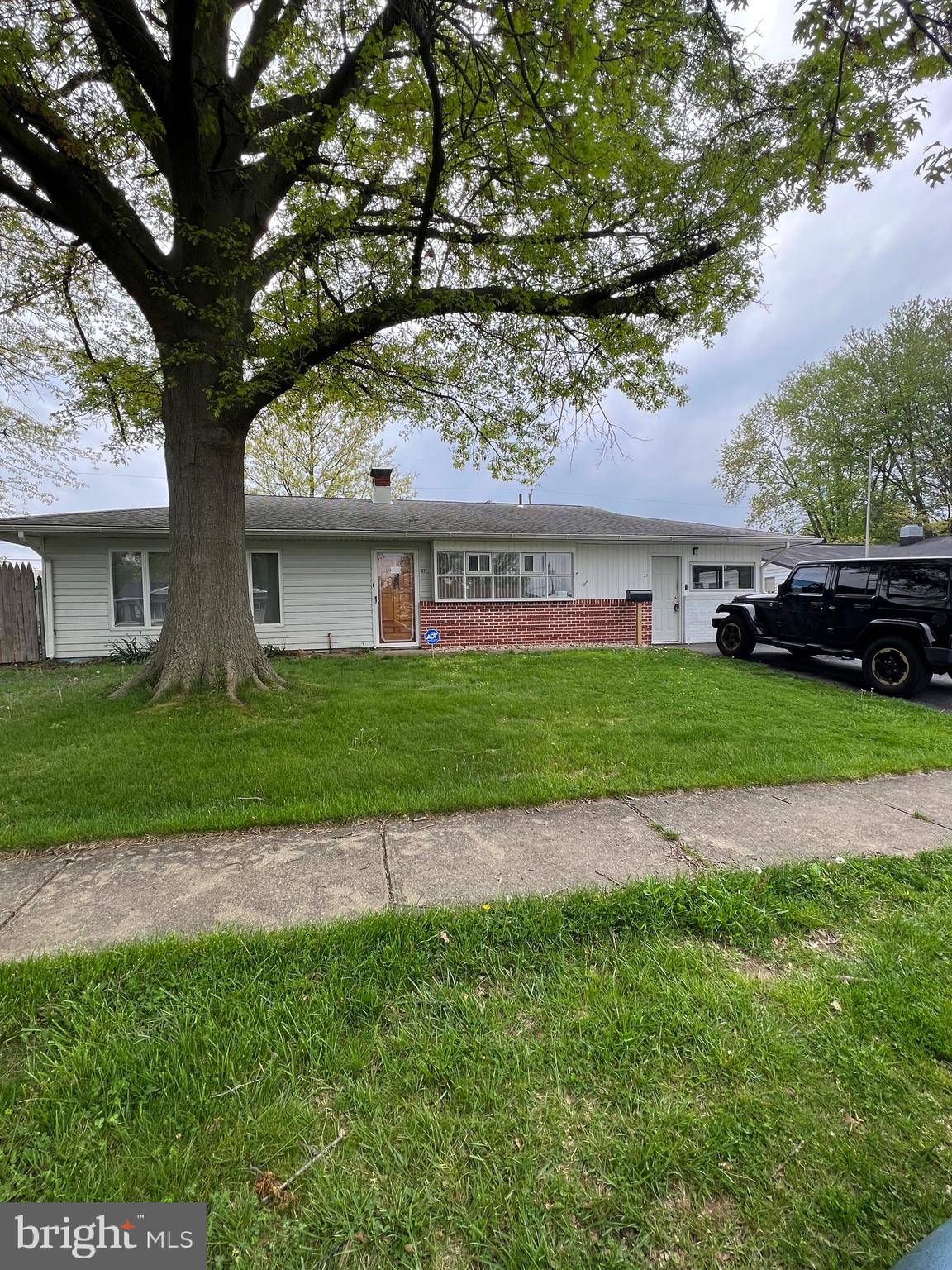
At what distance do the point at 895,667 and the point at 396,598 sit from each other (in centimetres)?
919

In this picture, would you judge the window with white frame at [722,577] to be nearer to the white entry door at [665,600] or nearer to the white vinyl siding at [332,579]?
the white vinyl siding at [332,579]

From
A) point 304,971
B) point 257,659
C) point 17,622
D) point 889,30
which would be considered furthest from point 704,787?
point 17,622

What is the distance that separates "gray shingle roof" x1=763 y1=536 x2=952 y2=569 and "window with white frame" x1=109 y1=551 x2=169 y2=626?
1508cm

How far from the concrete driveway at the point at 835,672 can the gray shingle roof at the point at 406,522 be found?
3569 millimetres

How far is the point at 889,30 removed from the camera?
2697 mm

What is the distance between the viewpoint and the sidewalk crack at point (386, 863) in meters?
2.54

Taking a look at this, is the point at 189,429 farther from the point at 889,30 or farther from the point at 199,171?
the point at 889,30

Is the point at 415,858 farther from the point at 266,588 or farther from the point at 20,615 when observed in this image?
the point at 20,615

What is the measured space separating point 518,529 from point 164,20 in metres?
8.93

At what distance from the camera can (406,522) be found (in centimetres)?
1244

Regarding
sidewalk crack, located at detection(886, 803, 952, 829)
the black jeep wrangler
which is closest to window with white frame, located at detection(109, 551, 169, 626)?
sidewalk crack, located at detection(886, 803, 952, 829)

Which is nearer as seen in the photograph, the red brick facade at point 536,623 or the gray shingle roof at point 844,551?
the red brick facade at point 536,623

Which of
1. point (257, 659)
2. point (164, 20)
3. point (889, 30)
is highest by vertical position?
point (164, 20)

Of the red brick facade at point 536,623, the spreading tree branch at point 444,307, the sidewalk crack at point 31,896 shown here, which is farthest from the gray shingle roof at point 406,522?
the sidewalk crack at point 31,896
